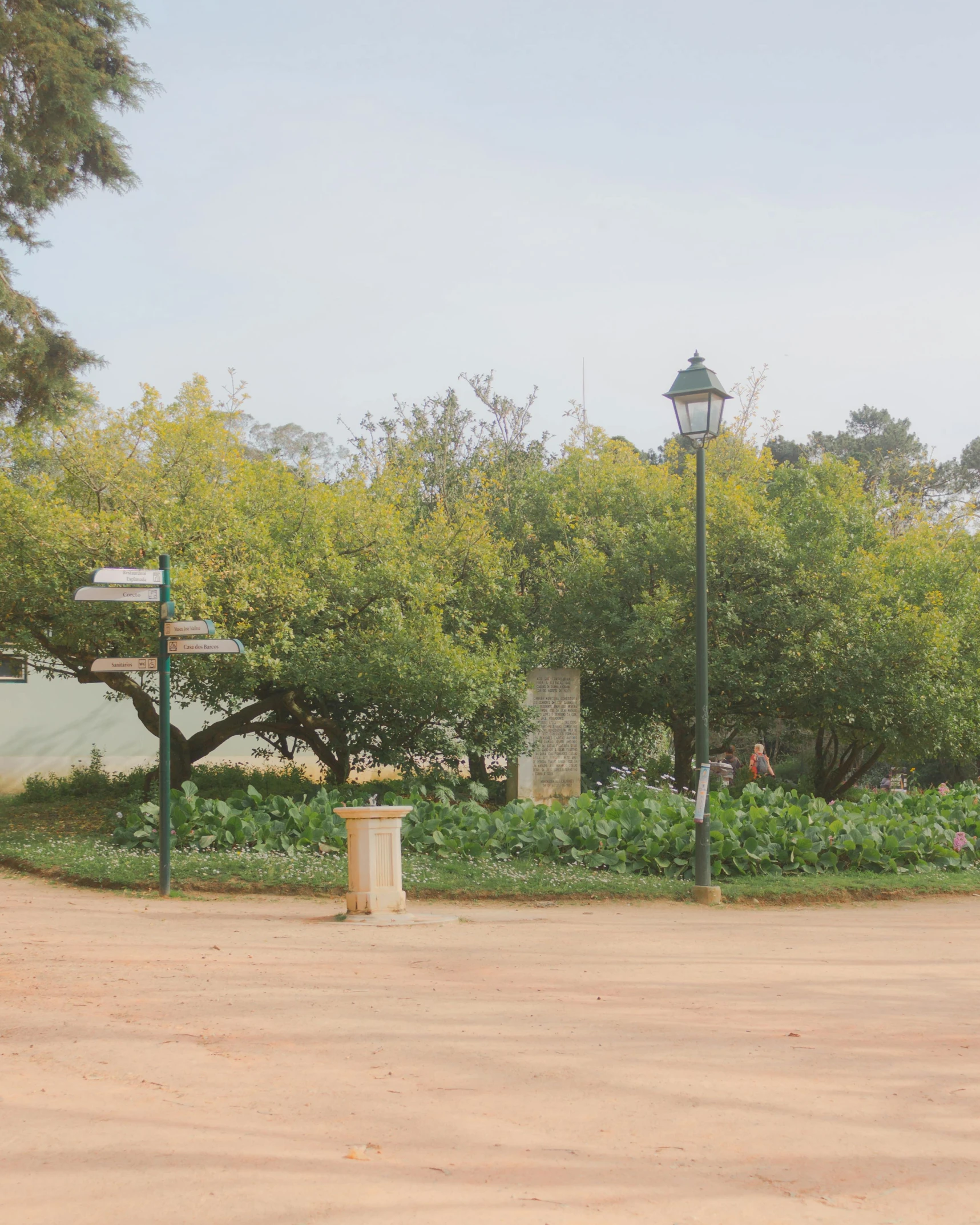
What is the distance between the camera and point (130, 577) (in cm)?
990

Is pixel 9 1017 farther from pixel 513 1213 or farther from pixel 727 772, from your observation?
pixel 727 772

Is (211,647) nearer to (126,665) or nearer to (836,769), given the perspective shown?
(126,665)

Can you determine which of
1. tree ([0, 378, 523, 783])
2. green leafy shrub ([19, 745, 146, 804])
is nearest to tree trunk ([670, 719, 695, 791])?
tree ([0, 378, 523, 783])

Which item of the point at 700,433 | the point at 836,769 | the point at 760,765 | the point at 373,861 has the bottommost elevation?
the point at 836,769

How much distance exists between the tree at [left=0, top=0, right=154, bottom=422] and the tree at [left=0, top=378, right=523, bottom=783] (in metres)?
1.55

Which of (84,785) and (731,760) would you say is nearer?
(84,785)

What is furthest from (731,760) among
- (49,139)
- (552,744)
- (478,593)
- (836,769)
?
(49,139)

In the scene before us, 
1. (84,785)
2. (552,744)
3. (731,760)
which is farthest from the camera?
(731,760)

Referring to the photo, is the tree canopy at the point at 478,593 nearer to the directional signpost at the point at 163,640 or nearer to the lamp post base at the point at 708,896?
the directional signpost at the point at 163,640

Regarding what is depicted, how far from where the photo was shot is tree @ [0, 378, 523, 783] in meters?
12.8

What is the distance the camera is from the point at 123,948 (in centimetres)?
715

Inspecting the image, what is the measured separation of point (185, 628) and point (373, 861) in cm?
290

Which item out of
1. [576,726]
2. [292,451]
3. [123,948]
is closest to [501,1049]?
[123,948]

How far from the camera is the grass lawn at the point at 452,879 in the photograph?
10383 mm
